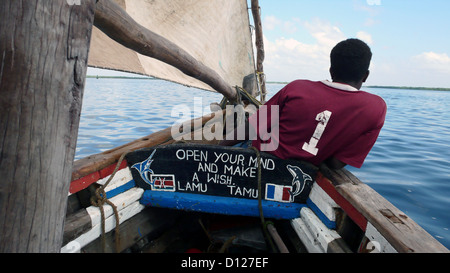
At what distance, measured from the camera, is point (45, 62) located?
90 centimetres

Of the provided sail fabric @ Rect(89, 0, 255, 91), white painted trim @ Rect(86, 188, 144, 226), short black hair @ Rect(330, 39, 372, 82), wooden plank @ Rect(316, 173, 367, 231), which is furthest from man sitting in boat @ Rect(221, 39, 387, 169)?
sail fabric @ Rect(89, 0, 255, 91)

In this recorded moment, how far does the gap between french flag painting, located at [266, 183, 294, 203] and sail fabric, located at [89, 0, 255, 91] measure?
2332 mm

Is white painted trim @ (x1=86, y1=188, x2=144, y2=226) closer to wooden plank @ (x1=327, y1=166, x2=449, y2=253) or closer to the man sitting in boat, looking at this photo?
the man sitting in boat

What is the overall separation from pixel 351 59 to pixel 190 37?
293 cm

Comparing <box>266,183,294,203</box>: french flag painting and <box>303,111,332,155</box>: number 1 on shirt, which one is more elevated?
<box>303,111,332,155</box>: number 1 on shirt

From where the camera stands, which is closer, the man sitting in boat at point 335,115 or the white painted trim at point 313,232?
the white painted trim at point 313,232

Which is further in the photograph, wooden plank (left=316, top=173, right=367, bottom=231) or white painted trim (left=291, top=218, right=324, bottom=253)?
white painted trim (left=291, top=218, right=324, bottom=253)

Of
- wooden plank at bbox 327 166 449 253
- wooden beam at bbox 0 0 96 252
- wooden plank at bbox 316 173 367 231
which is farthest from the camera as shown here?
wooden plank at bbox 316 173 367 231

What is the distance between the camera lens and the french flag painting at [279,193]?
6.83 ft

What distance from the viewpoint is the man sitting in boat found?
5.97ft

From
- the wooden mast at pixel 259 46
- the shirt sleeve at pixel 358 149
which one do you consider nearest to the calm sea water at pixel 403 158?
the shirt sleeve at pixel 358 149

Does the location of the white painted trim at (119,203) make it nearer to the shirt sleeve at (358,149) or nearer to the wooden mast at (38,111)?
the wooden mast at (38,111)

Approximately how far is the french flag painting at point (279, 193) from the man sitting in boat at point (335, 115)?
0.85 feet

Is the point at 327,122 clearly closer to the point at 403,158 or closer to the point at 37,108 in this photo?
the point at 37,108
